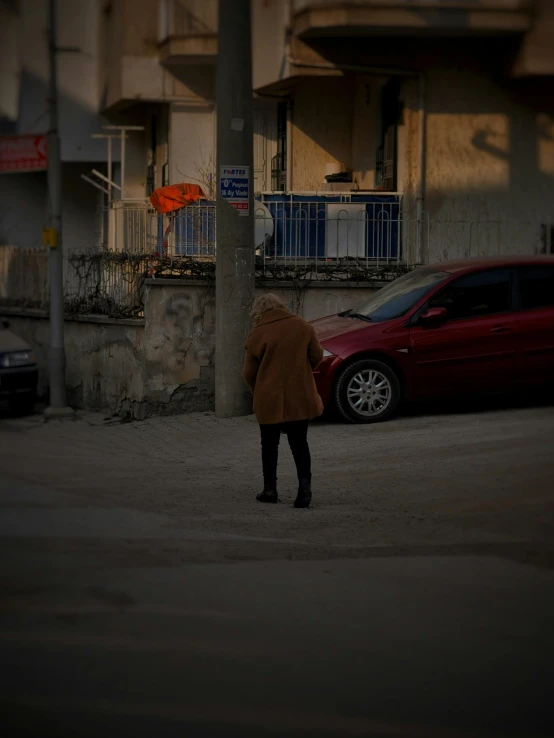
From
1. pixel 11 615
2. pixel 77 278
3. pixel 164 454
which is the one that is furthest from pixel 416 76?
pixel 11 615

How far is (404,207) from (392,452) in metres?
7.95

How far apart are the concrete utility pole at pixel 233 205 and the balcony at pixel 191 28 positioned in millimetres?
7664

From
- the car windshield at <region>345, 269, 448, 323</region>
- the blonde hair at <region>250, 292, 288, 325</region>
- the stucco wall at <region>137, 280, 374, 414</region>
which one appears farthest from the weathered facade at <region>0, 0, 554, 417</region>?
the blonde hair at <region>250, 292, 288, 325</region>

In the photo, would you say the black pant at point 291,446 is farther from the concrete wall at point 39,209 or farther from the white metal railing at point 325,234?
the concrete wall at point 39,209

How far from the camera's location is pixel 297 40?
63.2 feet

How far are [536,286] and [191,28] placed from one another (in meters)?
10.9

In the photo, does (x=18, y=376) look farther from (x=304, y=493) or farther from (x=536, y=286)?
(x=304, y=493)

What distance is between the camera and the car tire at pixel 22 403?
18.0 metres

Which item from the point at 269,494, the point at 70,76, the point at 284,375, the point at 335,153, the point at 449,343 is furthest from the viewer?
the point at 70,76

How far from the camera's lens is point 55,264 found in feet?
60.0

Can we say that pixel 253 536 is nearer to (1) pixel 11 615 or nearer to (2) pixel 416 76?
(1) pixel 11 615

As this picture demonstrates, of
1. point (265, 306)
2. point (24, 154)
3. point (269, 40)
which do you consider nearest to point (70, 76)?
point (269, 40)

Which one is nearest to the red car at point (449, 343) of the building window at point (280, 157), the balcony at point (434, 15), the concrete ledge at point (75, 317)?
the concrete ledge at point (75, 317)

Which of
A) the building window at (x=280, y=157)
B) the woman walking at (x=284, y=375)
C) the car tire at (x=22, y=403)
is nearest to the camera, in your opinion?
the woman walking at (x=284, y=375)
